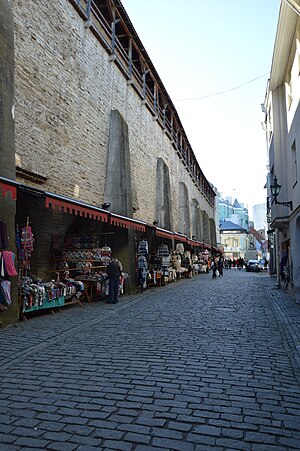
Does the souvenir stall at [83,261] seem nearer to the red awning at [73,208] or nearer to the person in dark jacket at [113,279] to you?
the person in dark jacket at [113,279]

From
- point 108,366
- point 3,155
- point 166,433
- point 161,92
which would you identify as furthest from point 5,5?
point 161,92

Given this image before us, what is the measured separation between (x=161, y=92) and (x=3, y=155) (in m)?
18.9

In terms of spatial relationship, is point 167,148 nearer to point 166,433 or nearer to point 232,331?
point 232,331

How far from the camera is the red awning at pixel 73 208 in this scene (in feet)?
27.2

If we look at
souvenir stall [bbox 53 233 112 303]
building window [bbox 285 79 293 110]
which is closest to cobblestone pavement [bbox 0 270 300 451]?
souvenir stall [bbox 53 233 112 303]

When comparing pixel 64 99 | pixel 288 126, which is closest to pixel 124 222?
pixel 64 99

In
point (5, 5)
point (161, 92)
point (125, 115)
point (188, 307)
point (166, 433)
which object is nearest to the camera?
point (166, 433)

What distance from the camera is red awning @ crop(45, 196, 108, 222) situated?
8.30 meters

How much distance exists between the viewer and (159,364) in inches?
200

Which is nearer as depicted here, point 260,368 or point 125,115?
point 260,368

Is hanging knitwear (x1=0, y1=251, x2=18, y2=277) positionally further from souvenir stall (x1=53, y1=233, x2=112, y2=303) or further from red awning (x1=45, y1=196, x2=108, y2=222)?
souvenir stall (x1=53, y1=233, x2=112, y2=303)

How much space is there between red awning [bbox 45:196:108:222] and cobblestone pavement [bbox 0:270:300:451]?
8.63ft

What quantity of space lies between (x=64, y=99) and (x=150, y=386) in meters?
9.95

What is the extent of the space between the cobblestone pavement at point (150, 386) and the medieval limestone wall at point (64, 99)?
198 inches
